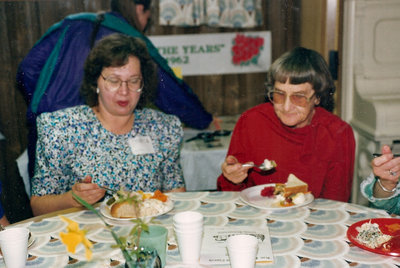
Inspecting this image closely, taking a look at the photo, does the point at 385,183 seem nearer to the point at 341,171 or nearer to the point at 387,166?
the point at 387,166

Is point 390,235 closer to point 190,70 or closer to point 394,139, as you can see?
point 394,139

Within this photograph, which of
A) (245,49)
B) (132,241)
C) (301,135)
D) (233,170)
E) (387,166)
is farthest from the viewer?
(245,49)

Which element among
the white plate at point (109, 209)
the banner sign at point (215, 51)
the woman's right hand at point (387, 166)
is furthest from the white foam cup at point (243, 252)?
the banner sign at point (215, 51)

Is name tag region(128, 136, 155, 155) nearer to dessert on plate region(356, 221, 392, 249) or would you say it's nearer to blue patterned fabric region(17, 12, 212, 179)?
blue patterned fabric region(17, 12, 212, 179)

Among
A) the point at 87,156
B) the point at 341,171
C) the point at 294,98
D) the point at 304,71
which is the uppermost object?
the point at 304,71

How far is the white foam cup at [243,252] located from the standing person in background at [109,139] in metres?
0.95

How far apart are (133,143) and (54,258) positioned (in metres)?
0.82

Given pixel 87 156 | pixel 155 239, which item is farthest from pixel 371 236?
pixel 87 156

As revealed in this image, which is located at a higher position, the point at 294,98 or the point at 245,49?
the point at 245,49

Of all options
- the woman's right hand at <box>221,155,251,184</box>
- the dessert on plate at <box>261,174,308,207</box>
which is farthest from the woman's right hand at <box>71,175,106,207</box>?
the dessert on plate at <box>261,174,308,207</box>

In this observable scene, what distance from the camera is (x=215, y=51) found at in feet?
12.7

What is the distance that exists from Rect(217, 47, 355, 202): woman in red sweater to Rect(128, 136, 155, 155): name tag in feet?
1.11

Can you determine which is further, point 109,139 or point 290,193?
point 109,139

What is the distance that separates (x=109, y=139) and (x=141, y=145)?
14cm
